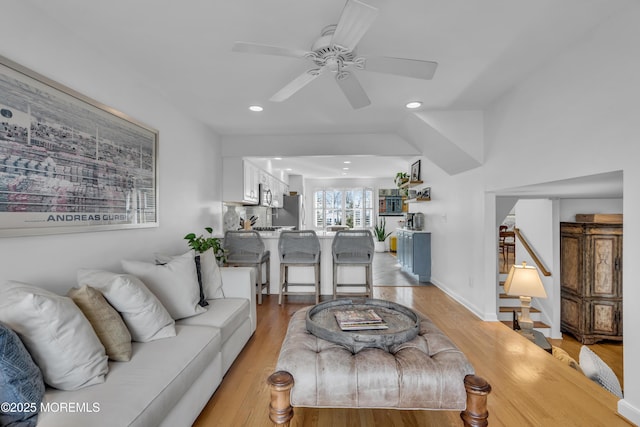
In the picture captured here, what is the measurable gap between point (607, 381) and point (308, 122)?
3644 mm

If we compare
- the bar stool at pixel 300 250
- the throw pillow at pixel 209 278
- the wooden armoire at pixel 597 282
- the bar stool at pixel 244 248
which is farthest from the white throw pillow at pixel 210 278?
the wooden armoire at pixel 597 282

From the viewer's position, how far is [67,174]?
1.94 m

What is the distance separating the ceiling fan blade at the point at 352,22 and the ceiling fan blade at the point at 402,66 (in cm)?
20

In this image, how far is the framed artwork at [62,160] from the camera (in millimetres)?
1621

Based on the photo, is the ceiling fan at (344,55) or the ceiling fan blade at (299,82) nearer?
the ceiling fan at (344,55)

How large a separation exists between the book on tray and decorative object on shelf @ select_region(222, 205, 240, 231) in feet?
10.3

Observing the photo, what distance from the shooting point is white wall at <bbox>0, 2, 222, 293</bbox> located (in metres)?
1.71

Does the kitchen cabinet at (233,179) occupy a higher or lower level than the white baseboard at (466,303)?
higher

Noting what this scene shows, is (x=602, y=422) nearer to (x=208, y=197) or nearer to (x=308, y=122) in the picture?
(x=308, y=122)

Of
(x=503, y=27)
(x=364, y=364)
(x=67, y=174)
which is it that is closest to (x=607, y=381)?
(x=364, y=364)

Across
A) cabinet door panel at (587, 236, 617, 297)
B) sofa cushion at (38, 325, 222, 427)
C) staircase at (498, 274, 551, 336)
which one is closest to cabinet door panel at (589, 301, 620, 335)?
cabinet door panel at (587, 236, 617, 297)

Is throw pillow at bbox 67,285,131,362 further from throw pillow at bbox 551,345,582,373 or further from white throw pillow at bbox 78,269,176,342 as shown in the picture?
throw pillow at bbox 551,345,582,373

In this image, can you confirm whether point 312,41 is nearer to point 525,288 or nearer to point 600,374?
point 600,374

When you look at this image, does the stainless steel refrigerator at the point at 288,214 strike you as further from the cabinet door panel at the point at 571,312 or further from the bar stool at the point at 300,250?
the cabinet door panel at the point at 571,312
